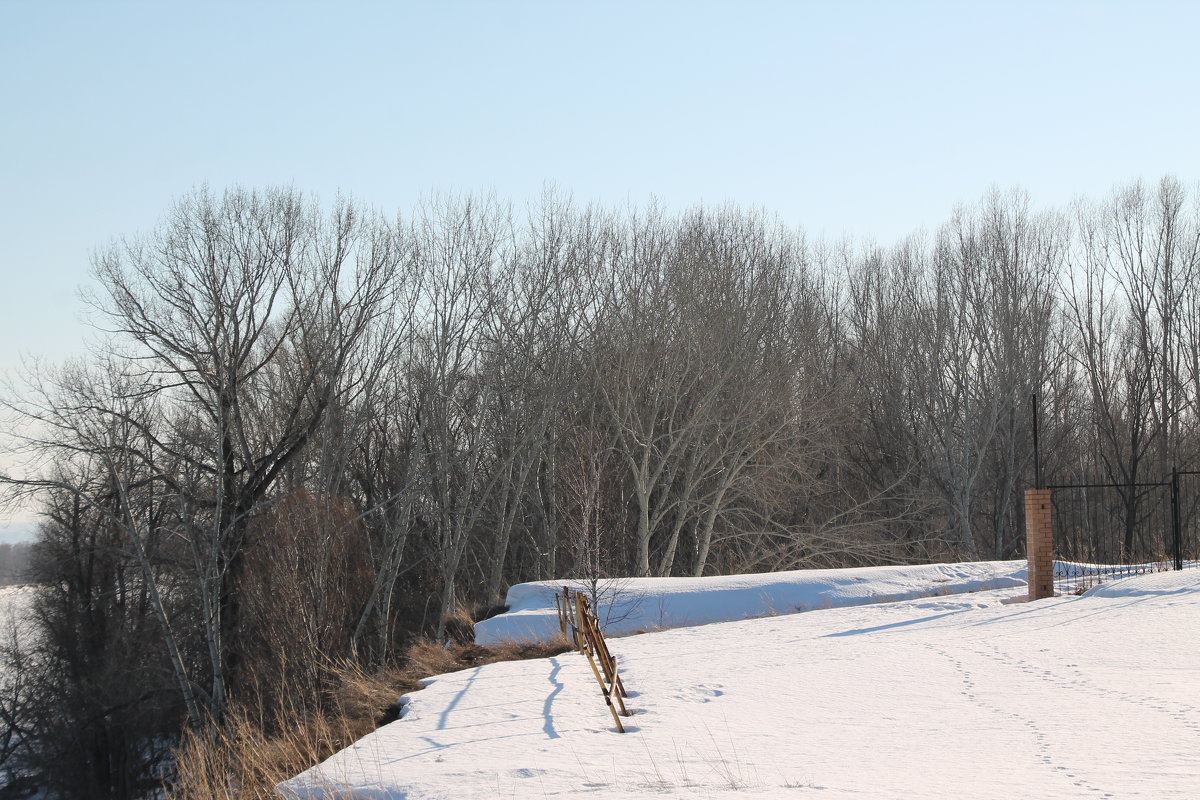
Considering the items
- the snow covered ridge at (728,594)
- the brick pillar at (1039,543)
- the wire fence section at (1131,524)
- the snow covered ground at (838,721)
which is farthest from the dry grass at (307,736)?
the wire fence section at (1131,524)

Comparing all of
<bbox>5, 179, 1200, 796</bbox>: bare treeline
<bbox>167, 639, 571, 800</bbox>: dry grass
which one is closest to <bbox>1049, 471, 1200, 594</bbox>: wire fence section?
<bbox>5, 179, 1200, 796</bbox>: bare treeline

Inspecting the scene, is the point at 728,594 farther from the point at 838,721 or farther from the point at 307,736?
the point at 307,736

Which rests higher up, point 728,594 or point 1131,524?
point 1131,524

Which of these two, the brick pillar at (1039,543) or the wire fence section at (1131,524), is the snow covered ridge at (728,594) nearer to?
the brick pillar at (1039,543)

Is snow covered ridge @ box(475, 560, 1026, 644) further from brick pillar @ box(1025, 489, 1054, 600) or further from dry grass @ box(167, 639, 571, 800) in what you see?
brick pillar @ box(1025, 489, 1054, 600)

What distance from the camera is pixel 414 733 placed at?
8812 millimetres

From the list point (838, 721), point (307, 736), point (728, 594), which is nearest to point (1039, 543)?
point (728, 594)

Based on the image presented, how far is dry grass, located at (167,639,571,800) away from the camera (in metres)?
8.27

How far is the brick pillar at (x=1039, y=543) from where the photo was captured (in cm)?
1560

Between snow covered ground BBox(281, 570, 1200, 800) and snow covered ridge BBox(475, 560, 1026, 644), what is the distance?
12.8 ft

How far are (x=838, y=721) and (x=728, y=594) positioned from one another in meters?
10.2

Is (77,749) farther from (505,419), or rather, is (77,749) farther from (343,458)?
(505,419)

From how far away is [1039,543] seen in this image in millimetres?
15625

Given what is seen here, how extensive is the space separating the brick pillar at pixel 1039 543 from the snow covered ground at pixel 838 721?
180 centimetres
